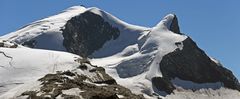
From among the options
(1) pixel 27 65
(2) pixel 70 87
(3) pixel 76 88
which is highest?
(1) pixel 27 65

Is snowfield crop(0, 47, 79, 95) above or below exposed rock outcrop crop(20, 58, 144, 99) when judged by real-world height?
above

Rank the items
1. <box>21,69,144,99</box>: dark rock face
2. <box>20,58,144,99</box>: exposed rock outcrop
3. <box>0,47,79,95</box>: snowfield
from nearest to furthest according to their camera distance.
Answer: <box>21,69,144,99</box>: dark rock face, <box>20,58,144,99</box>: exposed rock outcrop, <box>0,47,79,95</box>: snowfield

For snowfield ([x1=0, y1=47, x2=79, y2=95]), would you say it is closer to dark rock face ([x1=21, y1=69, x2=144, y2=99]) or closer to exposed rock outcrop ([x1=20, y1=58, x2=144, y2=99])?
exposed rock outcrop ([x1=20, y1=58, x2=144, y2=99])

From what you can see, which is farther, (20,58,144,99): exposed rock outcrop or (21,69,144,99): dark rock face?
(20,58,144,99): exposed rock outcrop

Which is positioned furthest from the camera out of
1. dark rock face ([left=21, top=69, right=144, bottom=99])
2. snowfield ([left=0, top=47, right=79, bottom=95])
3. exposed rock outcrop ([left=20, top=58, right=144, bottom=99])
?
snowfield ([left=0, top=47, right=79, bottom=95])

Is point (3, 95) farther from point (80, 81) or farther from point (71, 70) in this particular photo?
point (71, 70)

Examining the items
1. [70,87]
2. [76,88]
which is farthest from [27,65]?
[76,88]

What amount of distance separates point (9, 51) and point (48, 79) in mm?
40094

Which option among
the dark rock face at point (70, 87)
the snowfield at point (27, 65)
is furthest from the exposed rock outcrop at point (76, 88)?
the snowfield at point (27, 65)

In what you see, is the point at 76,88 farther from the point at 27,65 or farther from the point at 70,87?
the point at 27,65

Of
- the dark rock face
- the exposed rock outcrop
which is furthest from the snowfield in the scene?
the dark rock face

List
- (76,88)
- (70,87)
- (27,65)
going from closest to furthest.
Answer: (76,88)
(70,87)
(27,65)

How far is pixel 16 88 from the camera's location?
112500 millimetres

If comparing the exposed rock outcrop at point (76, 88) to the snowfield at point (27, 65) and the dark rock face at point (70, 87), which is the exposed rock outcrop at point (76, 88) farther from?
the snowfield at point (27, 65)
